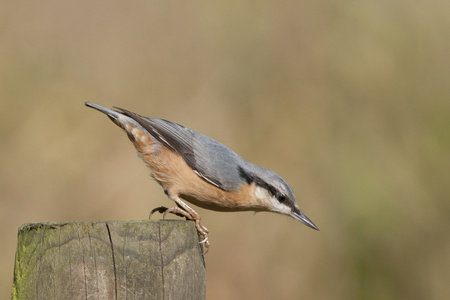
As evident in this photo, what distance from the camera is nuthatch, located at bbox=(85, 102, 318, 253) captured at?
3973mm

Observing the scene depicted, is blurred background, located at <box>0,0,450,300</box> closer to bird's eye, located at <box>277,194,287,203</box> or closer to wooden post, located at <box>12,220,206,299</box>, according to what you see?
bird's eye, located at <box>277,194,287,203</box>

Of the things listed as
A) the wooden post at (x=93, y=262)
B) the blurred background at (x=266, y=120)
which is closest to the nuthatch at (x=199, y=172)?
the blurred background at (x=266, y=120)

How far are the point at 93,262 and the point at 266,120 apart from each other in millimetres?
3297

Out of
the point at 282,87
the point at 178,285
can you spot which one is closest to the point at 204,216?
the point at 282,87

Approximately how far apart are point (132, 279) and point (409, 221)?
3358 mm

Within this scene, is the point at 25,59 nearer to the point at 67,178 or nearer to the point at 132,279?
the point at 67,178

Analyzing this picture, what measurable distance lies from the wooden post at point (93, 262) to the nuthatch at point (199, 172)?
4.75 feet

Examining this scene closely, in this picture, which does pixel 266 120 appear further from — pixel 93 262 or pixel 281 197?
pixel 93 262

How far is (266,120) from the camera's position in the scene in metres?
5.43

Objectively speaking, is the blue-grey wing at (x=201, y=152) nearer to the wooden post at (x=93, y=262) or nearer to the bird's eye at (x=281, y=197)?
the bird's eye at (x=281, y=197)

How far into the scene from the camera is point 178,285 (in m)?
2.45

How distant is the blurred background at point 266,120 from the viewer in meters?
5.11

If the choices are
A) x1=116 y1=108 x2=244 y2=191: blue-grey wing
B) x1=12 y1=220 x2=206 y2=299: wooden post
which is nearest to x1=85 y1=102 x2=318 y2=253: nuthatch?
x1=116 y1=108 x2=244 y2=191: blue-grey wing

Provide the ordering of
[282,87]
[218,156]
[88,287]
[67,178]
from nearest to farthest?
[88,287] < [218,156] < [67,178] < [282,87]
